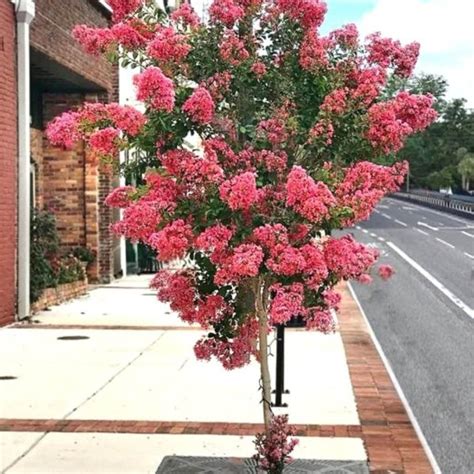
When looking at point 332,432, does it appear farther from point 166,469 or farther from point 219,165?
point 219,165

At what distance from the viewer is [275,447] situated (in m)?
6.14

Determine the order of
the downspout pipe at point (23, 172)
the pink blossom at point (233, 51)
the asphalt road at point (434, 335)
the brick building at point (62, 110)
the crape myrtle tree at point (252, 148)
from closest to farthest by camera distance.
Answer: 1. the crape myrtle tree at point (252, 148)
2. the pink blossom at point (233, 51)
3. the asphalt road at point (434, 335)
4. the downspout pipe at point (23, 172)
5. the brick building at point (62, 110)

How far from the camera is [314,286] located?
5867 millimetres

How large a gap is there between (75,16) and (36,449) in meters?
13.2

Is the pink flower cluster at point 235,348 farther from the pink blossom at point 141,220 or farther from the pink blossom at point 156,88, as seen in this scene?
the pink blossom at point 156,88

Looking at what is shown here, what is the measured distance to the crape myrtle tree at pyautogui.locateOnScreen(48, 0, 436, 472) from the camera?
224 inches

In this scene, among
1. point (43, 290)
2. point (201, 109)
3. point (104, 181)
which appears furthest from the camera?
point (104, 181)

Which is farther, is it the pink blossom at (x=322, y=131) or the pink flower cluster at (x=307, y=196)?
the pink blossom at (x=322, y=131)

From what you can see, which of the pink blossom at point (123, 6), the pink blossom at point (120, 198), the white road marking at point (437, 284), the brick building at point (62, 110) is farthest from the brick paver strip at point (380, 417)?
the brick building at point (62, 110)

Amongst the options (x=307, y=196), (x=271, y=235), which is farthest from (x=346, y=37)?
(x=271, y=235)

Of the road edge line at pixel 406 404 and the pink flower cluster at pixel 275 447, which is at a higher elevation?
the pink flower cluster at pixel 275 447

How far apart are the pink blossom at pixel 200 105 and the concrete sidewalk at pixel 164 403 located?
2572 millimetres

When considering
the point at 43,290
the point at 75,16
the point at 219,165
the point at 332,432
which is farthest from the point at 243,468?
the point at 75,16

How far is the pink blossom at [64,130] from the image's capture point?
6.01 m
